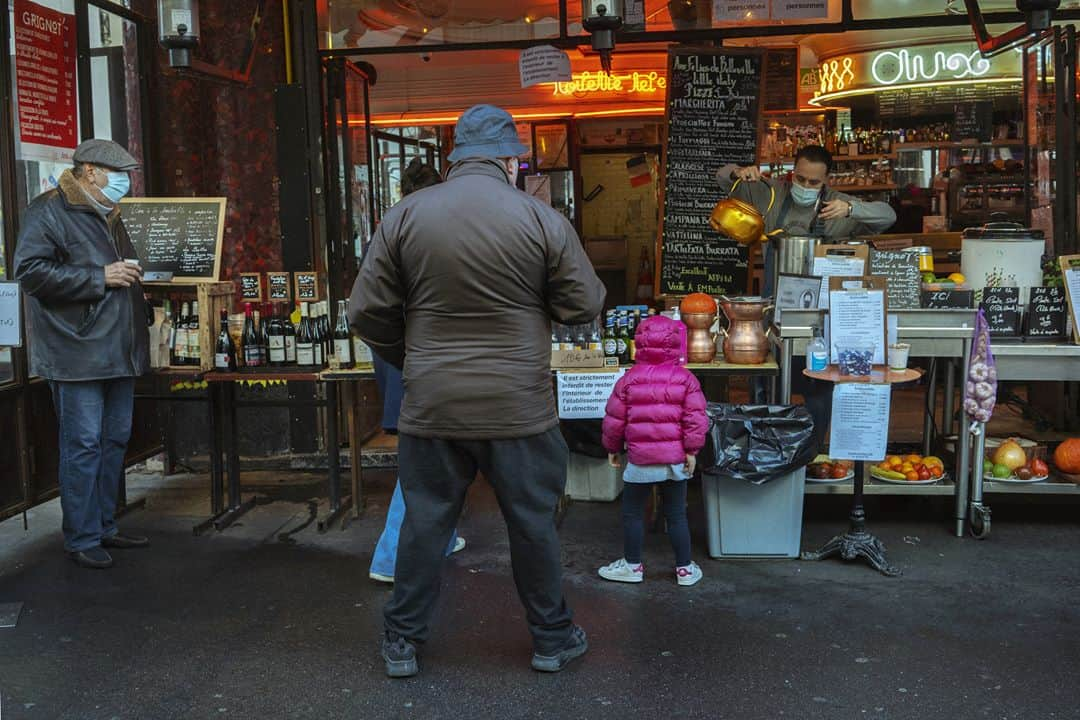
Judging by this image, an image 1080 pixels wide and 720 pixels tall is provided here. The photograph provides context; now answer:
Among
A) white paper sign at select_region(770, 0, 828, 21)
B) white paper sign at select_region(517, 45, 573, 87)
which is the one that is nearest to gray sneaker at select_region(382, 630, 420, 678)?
white paper sign at select_region(517, 45, 573, 87)

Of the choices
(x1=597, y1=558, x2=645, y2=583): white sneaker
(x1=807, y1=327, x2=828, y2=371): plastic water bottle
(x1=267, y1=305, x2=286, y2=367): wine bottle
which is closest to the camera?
(x1=597, y1=558, x2=645, y2=583): white sneaker

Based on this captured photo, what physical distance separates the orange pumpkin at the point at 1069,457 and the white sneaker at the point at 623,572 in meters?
2.44

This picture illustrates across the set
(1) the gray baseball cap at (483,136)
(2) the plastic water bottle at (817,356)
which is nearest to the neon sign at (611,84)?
(2) the plastic water bottle at (817,356)

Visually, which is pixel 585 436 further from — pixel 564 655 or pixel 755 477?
pixel 564 655

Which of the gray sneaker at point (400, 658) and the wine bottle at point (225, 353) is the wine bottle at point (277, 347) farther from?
the gray sneaker at point (400, 658)

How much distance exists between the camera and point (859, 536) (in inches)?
219

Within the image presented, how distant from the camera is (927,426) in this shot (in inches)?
266

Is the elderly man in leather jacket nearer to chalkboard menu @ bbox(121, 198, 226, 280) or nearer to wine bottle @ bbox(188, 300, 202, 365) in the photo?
wine bottle @ bbox(188, 300, 202, 365)

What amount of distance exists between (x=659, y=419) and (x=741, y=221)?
2.30 meters

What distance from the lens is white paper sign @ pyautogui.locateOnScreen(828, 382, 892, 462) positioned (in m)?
5.38

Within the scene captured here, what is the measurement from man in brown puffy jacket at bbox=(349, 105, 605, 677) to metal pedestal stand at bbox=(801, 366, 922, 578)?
1805 mm

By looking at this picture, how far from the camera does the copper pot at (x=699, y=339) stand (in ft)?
20.0

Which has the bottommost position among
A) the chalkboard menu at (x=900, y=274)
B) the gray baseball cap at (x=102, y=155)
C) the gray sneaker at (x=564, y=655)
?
the gray sneaker at (x=564, y=655)

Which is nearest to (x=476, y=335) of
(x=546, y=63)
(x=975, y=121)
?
(x=546, y=63)
